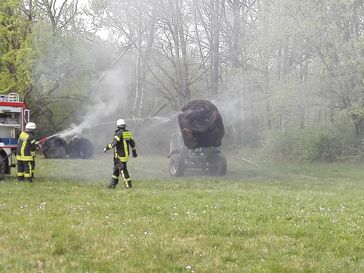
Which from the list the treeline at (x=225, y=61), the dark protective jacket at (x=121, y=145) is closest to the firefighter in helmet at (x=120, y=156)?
the dark protective jacket at (x=121, y=145)

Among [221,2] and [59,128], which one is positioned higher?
[221,2]

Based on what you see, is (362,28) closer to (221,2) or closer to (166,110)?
(221,2)

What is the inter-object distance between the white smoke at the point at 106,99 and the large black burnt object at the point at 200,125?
1516cm

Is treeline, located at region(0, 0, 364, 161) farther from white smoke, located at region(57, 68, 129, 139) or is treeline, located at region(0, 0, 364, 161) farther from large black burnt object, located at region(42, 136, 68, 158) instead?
large black burnt object, located at region(42, 136, 68, 158)

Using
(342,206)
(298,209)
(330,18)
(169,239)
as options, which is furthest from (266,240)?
(330,18)

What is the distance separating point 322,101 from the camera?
26.3 m

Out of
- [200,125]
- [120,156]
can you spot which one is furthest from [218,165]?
[120,156]

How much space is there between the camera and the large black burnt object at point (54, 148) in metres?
27.9

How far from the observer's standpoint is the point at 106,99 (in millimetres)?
37406

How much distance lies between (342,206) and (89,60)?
90.3ft

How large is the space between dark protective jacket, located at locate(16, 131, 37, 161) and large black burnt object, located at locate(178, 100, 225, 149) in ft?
→ 19.5

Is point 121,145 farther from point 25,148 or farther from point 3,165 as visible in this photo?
point 3,165

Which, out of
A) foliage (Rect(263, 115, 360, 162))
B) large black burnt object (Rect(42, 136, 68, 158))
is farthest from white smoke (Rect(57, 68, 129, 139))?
foliage (Rect(263, 115, 360, 162))

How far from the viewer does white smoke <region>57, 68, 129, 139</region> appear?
35.8 m
